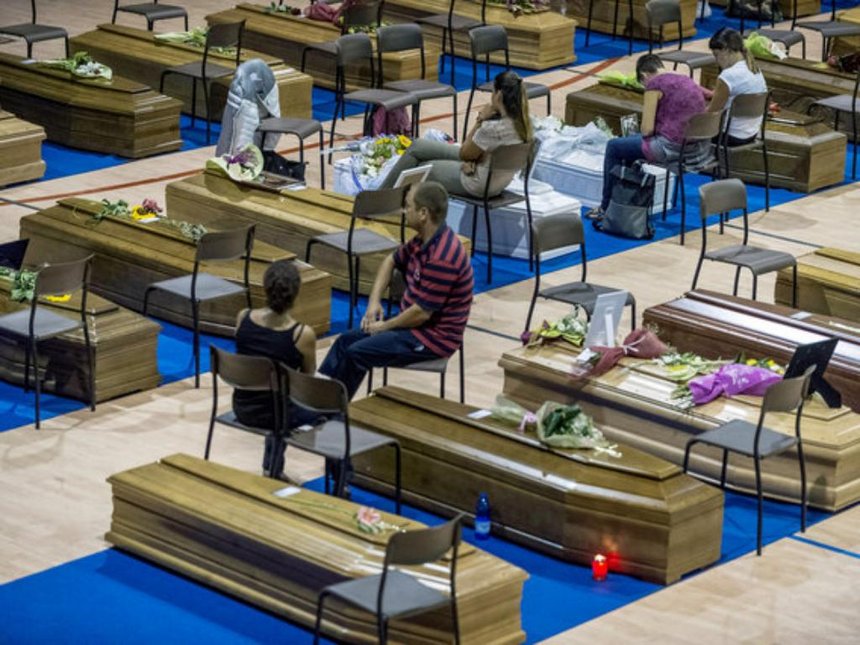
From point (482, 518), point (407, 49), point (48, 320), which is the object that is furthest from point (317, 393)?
point (407, 49)

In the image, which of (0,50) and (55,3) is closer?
(0,50)

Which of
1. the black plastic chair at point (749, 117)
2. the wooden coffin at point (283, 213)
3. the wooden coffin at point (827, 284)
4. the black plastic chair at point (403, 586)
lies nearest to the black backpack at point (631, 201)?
the black plastic chair at point (749, 117)

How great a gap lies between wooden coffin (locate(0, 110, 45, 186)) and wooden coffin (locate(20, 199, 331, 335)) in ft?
5.65

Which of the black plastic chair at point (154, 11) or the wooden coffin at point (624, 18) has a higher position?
the black plastic chair at point (154, 11)

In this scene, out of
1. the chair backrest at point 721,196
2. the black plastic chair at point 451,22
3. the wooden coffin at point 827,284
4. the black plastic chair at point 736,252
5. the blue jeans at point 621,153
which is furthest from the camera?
the black plastic chair at point 451,22

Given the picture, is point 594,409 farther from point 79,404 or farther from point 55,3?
point 55,3

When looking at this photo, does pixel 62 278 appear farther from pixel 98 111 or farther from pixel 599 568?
pixel 98 111

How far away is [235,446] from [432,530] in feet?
8.75

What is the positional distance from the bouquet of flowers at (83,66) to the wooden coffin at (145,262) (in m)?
2.75

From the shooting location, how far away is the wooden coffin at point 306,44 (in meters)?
15.5

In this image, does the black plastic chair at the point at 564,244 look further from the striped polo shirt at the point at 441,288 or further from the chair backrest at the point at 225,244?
the chair backrest at the point at 225,244

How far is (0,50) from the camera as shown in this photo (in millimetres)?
16328

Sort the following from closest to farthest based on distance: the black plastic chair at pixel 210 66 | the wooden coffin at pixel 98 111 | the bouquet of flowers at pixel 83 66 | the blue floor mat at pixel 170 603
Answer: the blue floor mat at pixel 170 603 < the wooden coffin at pixel 98 111 < the bouquet of flowers at pixel 83 66 < the black plastic chair at pixel 210 66

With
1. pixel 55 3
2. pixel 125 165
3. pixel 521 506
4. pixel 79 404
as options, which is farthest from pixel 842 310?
pixel 55 3
